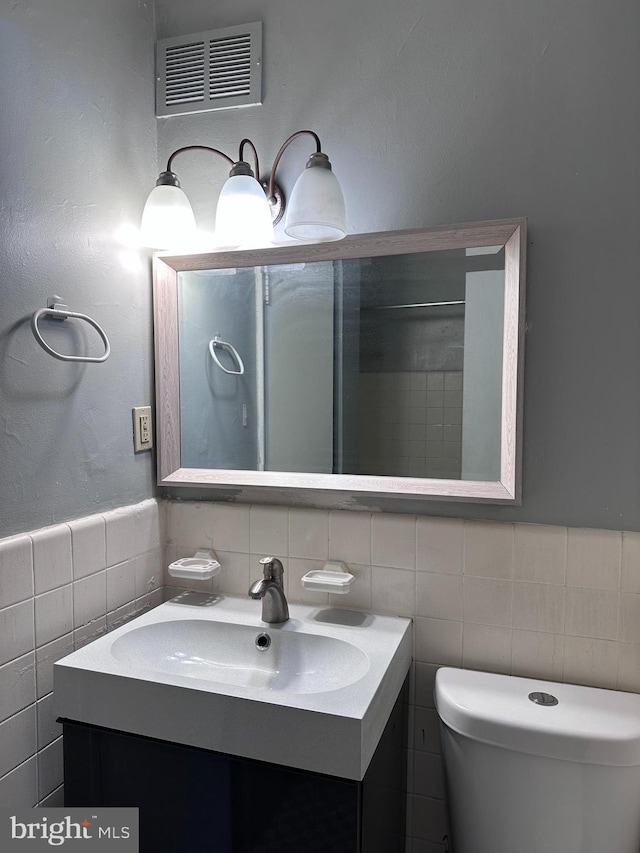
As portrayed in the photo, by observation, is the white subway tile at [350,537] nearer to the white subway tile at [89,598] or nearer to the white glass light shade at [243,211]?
the white subway tile at [89,598]

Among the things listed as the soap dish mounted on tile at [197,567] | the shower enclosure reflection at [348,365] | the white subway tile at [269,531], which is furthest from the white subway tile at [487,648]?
the soap dish mounted on tile at [197,567]

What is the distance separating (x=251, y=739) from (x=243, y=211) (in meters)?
1.05

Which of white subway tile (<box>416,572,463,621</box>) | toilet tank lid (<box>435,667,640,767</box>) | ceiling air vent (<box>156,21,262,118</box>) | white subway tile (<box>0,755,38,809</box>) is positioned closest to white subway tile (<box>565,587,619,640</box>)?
toilet tank lid (<box>435,667,640,767</box>)

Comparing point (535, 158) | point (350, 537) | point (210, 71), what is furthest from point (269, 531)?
point (210, 71)

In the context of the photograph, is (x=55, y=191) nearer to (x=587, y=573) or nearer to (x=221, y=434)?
(x=221, y=434)

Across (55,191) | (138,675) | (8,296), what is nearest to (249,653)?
(138,675)

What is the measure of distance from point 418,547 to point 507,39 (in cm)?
111

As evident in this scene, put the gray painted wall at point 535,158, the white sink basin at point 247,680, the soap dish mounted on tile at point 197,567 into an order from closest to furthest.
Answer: the white sink basin at point 247,680 < the gray painted wall at point 535,158 < the soap dish mounted on tile at point 197,567

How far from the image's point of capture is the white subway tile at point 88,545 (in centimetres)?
125

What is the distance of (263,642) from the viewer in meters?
1.29

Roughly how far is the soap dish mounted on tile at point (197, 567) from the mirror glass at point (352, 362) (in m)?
0.19

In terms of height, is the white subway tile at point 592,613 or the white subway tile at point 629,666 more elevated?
the white subway tile at point 592,613

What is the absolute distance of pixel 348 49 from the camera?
4.41 ft

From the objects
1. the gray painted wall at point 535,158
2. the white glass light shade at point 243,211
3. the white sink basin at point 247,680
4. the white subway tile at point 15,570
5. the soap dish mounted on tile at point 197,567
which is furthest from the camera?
the soap dish mounted on tile at point 197,567
